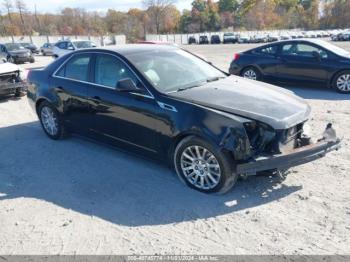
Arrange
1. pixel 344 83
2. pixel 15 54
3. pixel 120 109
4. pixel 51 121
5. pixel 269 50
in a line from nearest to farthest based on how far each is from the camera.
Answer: pixel 120 109 < pixel 51 121 < pixel 344 83 < pixel 269 50 < pixel 15 54

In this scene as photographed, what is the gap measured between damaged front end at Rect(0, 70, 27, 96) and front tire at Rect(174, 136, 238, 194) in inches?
295

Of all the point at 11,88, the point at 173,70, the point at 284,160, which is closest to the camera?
the point at 284,160

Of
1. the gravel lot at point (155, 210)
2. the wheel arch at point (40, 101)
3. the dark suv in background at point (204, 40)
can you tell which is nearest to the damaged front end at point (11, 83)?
the wheel arch at point (40, 101)

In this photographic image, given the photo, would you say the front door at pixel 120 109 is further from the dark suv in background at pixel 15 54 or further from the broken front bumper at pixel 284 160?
the dark suv in background at pixel 15 54

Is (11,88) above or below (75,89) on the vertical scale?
below

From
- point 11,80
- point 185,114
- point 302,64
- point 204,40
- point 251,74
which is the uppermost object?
point 185,114

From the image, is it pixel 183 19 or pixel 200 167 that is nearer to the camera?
pixel 200 167

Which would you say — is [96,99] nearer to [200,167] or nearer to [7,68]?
[200,167]

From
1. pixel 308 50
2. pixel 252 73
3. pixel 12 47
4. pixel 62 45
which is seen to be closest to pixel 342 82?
pixel 308 50

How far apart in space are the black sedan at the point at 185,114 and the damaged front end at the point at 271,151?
0.04ft

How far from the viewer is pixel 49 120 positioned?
6.61 m

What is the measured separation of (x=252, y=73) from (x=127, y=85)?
7.28 metres

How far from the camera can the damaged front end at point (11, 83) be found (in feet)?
33.0

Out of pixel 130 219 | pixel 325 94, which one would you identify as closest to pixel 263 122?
pixel 130 219
